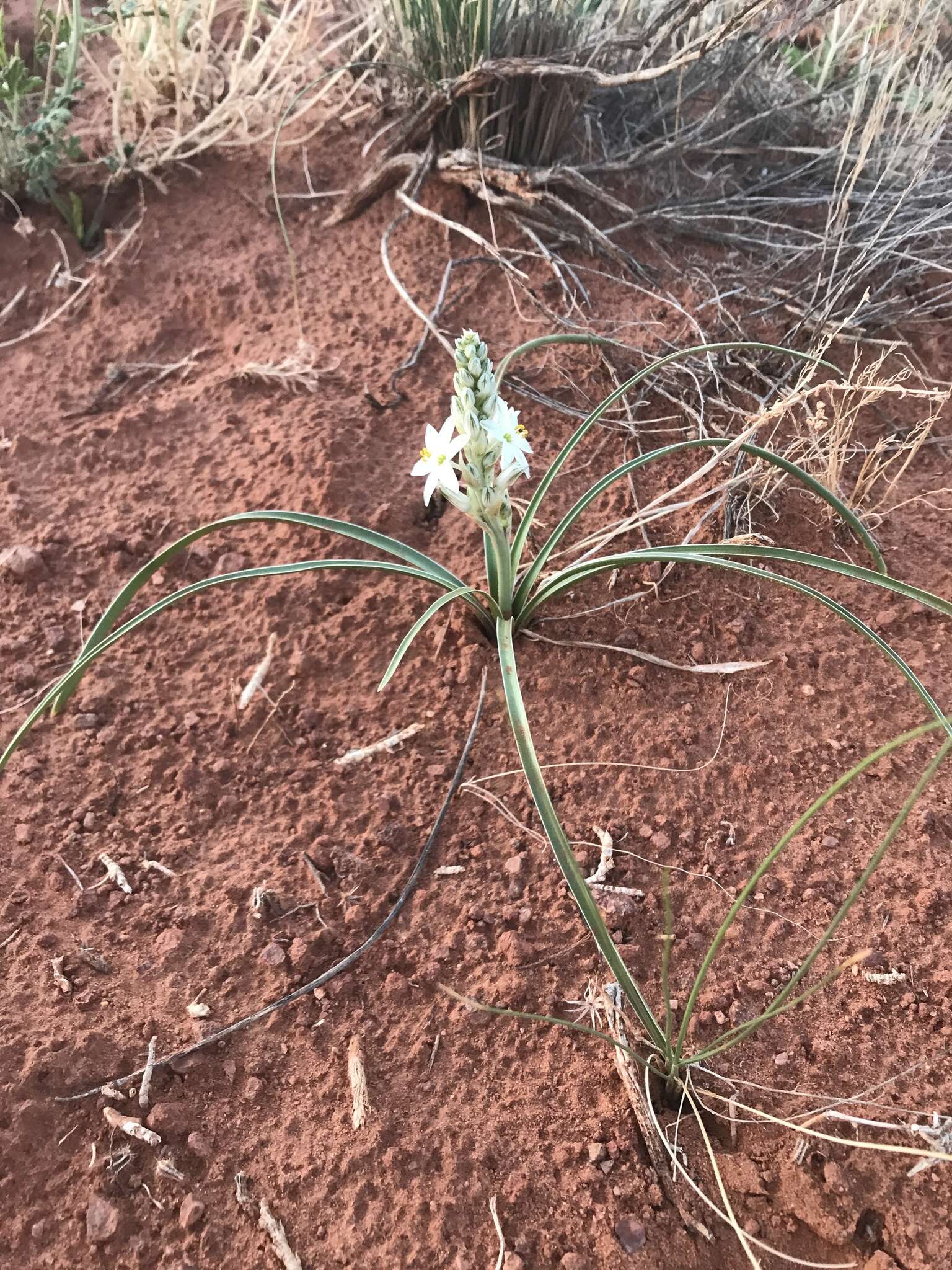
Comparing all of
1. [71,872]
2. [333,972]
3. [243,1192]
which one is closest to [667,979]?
[333,972]

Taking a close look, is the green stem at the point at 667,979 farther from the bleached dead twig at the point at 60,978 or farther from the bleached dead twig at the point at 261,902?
the bleached dead twig at the point at 60,978

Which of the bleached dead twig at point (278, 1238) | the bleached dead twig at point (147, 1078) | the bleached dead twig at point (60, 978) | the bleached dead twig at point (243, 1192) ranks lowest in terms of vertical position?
the bleached dead twig at point (278, 1238)

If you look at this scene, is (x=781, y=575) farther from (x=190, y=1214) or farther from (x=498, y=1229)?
(x=190, y=1214)

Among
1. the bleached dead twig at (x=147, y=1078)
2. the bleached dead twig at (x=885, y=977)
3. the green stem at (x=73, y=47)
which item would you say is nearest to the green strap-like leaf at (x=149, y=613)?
the bleached dead twig at (x=147, y=1078)

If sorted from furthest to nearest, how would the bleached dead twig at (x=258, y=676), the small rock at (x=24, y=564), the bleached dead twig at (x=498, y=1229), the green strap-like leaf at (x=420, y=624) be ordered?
the small rock at (x=24, y=564)
the bleached dead twig at (x=258, y=676)
the green strap-like leaf at (x=420, y=624)
the bleached dead twig at (x=498, y=1229)

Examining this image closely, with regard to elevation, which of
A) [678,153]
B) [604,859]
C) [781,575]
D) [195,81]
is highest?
[195,81]

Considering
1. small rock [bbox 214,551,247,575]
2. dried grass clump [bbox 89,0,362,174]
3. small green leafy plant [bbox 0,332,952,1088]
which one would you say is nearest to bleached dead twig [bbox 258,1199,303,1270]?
small green leafy plant [bbox 0,332,952,1088]
